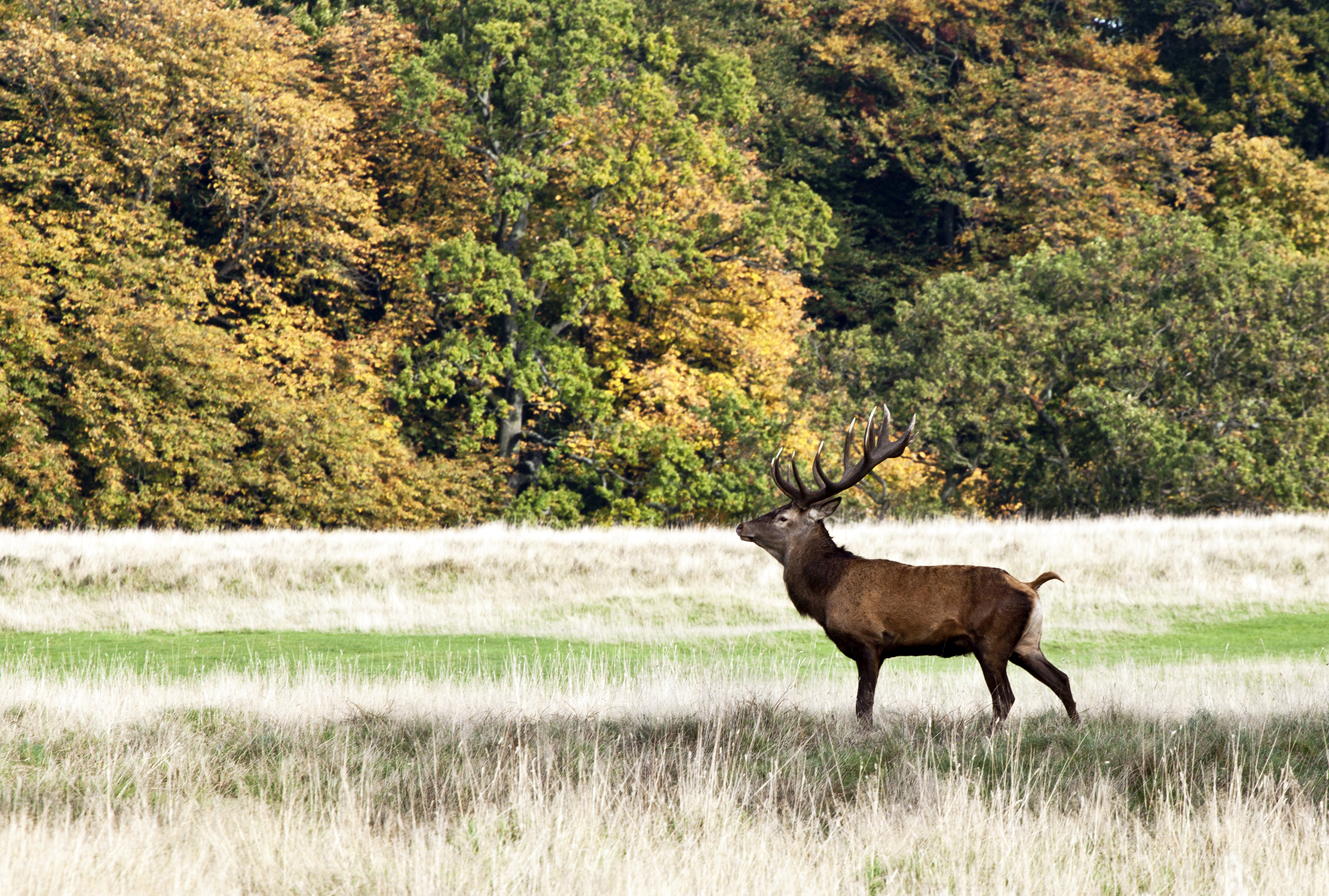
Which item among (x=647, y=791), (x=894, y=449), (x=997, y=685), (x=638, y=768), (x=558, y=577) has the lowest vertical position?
(x=558, y=577)

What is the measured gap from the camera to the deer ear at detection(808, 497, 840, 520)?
901 centimetres

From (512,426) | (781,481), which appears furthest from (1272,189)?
(781,481)

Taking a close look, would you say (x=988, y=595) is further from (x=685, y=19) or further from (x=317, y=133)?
(x=685, y=19)

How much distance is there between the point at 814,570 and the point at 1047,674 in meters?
1.51

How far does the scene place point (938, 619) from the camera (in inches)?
318

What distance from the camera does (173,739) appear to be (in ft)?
25.7

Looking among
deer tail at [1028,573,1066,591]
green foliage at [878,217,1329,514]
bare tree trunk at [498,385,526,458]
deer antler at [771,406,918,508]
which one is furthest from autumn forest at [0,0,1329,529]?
deer tail at [1028,573,1066,591]

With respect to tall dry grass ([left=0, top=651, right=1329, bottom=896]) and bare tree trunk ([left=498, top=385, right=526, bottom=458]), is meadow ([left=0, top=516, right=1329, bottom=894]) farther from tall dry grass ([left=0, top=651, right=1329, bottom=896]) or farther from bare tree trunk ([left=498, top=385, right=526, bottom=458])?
bare tree trunk ([left=498, top=385, right=526, bottom=458])

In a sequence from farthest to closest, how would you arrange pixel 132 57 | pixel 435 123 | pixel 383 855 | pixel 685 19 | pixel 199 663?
pixel 685 19
pixel 435 123
pixel 132 57
pixel 199 663
pixel 383 855

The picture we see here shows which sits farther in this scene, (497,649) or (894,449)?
(497,649)

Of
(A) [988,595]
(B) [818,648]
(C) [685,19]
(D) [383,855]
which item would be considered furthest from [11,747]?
(C) [685,19]

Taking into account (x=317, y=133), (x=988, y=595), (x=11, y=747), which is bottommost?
(x=11, y=747)

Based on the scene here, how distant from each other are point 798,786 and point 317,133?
1094 inches

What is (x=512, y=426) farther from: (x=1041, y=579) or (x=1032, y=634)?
(x=1032, y=634)
